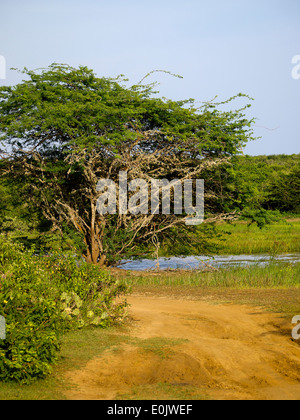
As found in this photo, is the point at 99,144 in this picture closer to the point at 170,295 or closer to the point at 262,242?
the point at 170,295

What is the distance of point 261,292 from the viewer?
465 inches

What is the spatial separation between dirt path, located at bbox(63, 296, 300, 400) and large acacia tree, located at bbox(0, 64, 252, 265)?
20.7 ft

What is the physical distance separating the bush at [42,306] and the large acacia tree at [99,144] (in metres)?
5.75

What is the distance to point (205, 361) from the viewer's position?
682 cm

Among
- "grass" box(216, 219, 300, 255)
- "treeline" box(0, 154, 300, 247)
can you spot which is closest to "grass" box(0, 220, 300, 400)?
"treeline" box(0, 154, 300, 247)

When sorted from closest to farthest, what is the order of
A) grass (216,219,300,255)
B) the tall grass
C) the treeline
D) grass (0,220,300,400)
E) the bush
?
grass (0,220,300,400) < the bush < the tall grass < the treeline < grass (216,219,300,255)

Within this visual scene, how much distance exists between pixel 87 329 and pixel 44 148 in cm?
884

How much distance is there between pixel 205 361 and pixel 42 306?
2.26 metres

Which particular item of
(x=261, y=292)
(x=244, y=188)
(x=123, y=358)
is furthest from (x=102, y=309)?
(x=244, y=188)

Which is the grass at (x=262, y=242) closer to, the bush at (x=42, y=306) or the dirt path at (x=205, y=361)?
the dirt path at (x=205, y=361)

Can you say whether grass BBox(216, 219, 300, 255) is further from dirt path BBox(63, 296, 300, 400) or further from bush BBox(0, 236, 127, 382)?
bush BBox(0, 236, 127, 382)

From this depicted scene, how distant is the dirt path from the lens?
19.3ft

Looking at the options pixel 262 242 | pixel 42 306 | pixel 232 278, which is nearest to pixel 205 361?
pixel 42 306
